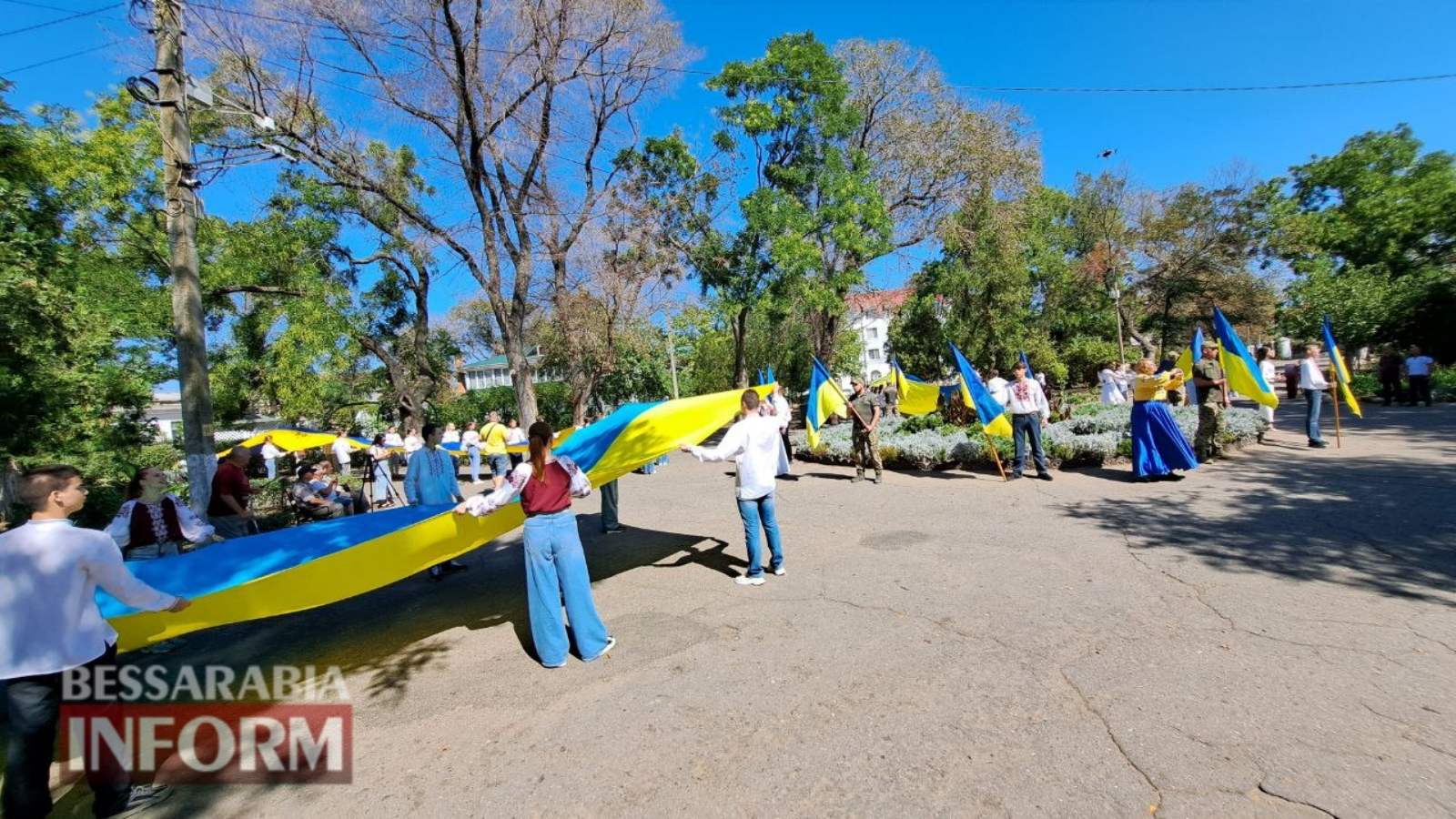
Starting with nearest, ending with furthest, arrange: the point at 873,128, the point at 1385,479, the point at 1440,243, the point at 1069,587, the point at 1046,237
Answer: the point at 1069,587 < the point at 1385,479 < the point at 873,128 < the point at 1440,243 < the point at 1046,237

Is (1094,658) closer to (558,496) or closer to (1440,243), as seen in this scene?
(558,496)

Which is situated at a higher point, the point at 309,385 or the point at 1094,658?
the point at 309,385

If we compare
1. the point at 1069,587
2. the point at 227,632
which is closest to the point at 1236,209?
the point at 1069,587

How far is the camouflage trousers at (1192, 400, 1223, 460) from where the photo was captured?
358 inches

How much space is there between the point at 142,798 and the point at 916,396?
37.3 feet

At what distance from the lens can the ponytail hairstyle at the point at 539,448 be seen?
4254mm

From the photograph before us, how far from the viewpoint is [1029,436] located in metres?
9.55

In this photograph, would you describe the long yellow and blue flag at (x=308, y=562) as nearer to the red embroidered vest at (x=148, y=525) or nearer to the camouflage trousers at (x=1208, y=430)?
the red embroidered vest at (x=148, y=525)

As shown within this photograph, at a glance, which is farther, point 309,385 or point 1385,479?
point 309,385

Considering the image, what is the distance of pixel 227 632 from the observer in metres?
5.80

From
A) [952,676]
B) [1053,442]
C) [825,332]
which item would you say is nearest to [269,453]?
[825,332]

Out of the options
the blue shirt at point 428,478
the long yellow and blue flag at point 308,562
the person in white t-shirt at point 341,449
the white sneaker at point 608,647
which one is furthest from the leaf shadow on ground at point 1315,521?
the person in white t-shirt at point 341,449

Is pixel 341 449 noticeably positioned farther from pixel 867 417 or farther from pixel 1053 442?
pixel 1053 442

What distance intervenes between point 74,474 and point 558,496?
239 centimetres
